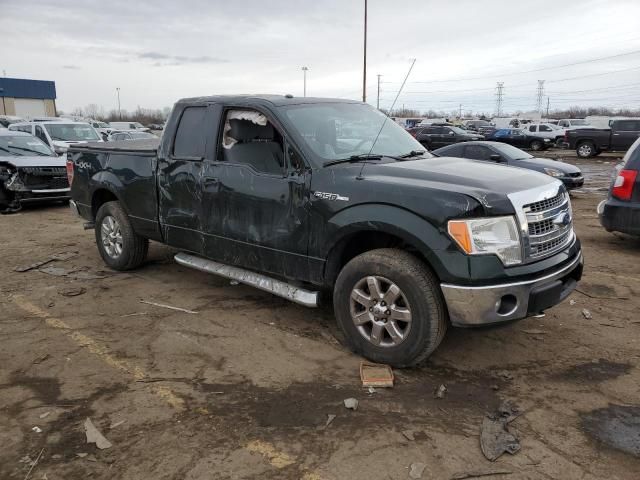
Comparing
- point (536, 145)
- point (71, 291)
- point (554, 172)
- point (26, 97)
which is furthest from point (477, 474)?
point (26, 97)

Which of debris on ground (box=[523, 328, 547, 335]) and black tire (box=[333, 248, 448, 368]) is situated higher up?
black tire (box=[333, 248, 448, 368])

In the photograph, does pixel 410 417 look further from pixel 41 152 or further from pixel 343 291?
pixel 41 152

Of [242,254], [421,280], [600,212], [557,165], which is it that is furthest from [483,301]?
[557,165]

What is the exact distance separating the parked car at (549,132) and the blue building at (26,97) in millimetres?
57066

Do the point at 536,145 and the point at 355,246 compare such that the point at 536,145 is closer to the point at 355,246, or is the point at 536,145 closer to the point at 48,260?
the point at 48,260

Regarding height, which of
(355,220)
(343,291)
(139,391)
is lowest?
(139,391)

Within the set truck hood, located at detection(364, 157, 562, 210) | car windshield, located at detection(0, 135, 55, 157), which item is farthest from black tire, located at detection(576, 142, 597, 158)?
truck hood, located at detection(364, 157, 562, 210)

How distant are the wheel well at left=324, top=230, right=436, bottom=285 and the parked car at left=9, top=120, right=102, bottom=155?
14.6m

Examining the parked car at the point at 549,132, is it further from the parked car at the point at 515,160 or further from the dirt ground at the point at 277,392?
the dirt ground at the point at 277,392

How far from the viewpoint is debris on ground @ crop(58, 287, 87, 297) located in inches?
222

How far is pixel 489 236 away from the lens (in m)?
3.39

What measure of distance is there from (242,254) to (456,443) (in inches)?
99.1

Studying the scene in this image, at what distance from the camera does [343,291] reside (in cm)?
395

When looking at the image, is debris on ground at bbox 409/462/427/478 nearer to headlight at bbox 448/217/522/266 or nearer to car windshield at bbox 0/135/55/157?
headlight at bbox 448/217/522/266
